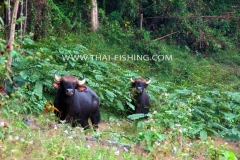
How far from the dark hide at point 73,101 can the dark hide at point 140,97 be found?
2.96m

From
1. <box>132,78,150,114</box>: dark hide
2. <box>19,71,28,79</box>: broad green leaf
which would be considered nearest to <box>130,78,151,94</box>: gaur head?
<box>132,78,150,114</box>: dark hide

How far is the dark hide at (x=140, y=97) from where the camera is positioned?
13.0 m

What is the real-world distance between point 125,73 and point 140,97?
1.39 meters

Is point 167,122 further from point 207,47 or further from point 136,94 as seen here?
point 207,47

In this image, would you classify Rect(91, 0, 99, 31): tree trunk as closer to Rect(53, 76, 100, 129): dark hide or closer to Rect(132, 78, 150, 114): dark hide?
Rect(132, 78, 150, 114): dark hide

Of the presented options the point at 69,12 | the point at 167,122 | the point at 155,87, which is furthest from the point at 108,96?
the point at 69,12

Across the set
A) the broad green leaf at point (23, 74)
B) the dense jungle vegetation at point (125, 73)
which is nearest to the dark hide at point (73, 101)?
the dense jungle vegetation at point (125, 73)

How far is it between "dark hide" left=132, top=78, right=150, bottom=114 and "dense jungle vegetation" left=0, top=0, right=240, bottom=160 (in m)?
0.29

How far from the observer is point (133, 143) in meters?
6.91

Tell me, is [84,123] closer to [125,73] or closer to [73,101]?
[73,101]

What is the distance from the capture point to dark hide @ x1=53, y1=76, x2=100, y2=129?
9.09 metres

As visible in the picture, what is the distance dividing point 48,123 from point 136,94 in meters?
6.16

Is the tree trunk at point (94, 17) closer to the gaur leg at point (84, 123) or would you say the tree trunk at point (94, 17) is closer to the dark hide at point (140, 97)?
the dark hide at point (140, 97)

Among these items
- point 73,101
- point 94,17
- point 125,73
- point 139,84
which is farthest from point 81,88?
point 94,17
